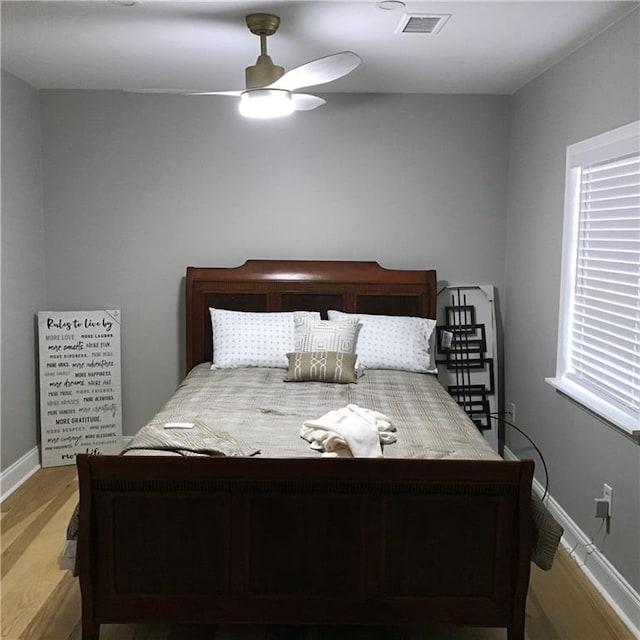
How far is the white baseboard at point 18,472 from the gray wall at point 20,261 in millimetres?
37

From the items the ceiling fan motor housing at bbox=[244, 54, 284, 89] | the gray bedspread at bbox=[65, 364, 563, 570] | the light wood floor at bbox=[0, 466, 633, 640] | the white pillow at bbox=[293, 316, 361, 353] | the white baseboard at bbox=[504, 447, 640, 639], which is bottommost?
the light wood floor at bbox=[0, 466, 633, 640]

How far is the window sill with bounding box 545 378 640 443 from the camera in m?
2.93

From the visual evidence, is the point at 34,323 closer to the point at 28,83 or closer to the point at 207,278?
the point at 207,278

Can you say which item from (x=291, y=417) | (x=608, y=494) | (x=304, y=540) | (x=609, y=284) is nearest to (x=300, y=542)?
(x=304, y=540)

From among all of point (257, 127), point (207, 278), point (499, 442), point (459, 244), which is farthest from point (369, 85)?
point (499, 442)

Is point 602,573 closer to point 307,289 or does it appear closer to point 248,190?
point 307,289

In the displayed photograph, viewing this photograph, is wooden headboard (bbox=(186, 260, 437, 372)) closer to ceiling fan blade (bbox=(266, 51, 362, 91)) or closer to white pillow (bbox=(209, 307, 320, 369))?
white pillow (bbox=(209, 307, 320, 369))

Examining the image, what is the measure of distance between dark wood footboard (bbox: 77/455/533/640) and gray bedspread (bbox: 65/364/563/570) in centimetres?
21

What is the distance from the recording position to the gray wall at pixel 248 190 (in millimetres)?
4777

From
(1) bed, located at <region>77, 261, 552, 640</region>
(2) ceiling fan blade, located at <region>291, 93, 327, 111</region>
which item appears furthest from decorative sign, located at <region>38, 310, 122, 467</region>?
(1) bed, located at <region>77, 261, 552, 640</region>

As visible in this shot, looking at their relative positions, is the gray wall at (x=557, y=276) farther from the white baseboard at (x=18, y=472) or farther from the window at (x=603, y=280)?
the white baseboard at (x=18, y=472)

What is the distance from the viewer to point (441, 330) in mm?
4926

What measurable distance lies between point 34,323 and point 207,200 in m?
1.32

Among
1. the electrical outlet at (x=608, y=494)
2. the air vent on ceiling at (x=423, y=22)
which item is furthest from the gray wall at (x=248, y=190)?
the electrical outlet at (x=608, y=494)
